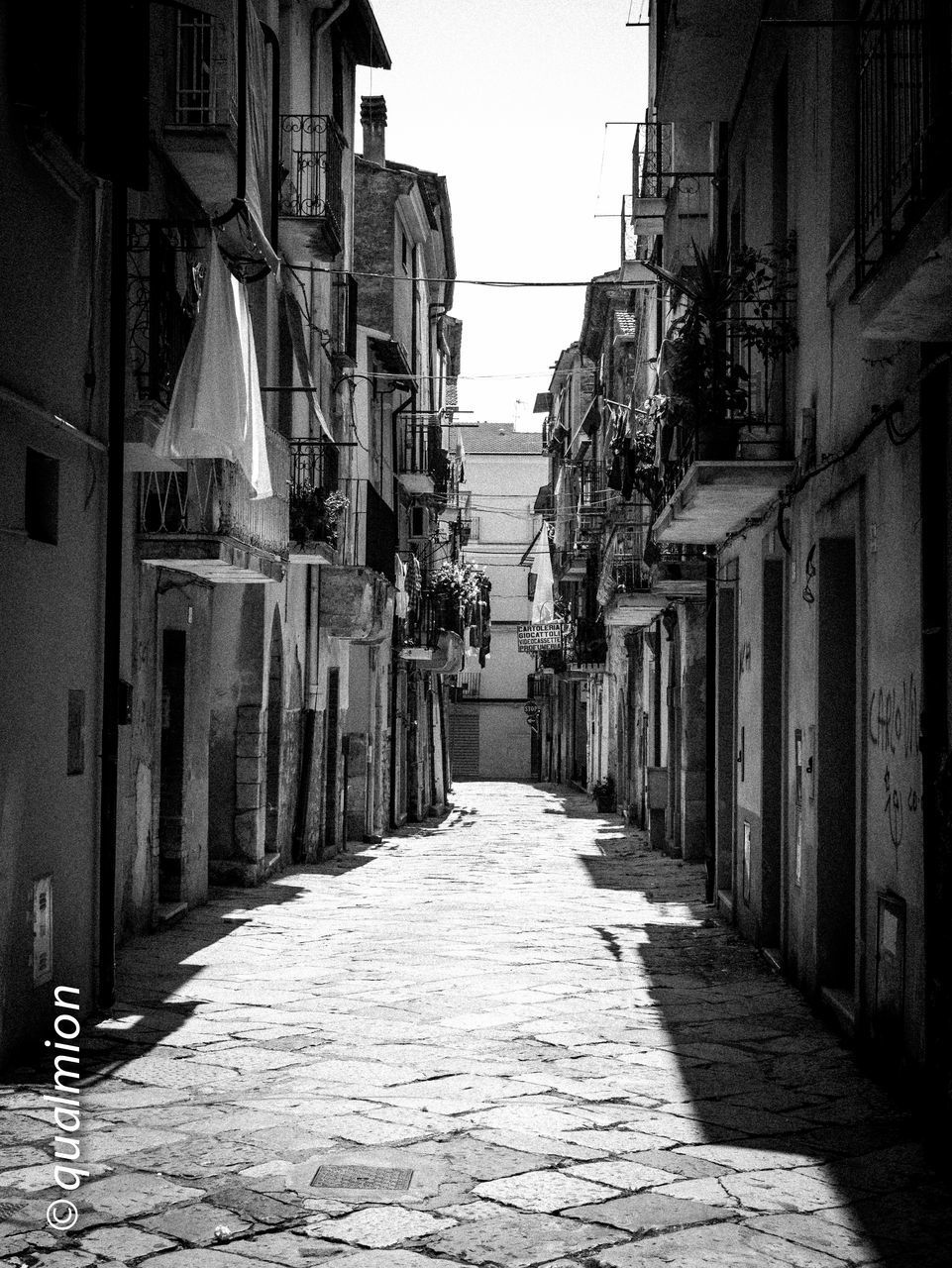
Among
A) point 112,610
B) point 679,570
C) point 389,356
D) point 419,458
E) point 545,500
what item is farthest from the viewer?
point 545,500

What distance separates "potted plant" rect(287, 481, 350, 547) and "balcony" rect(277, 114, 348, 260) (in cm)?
250

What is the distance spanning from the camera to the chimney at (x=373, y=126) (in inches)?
1151

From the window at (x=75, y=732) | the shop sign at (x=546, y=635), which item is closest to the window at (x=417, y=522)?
the shop sign at (x=546, y=635)

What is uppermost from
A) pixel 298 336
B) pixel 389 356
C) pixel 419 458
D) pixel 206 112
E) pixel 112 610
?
pixel 389 356

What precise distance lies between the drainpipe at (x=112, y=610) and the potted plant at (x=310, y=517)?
24.7 feet

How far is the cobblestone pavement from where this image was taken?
4.66 meters

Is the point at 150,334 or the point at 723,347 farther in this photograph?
the point at 723,347

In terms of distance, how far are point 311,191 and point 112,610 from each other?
9.17 metres

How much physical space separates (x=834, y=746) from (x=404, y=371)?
1904 cm

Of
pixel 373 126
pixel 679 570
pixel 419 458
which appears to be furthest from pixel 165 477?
pixel 373 126

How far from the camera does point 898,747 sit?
263 inches

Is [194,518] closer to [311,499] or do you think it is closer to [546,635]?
[311,499]

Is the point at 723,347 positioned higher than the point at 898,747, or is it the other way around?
the point at 723,347

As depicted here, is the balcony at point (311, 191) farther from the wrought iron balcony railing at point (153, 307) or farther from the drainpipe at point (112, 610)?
the drainpipe at point (112, 610)
